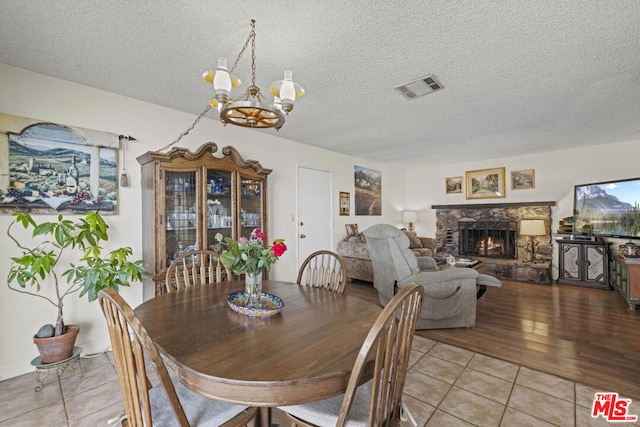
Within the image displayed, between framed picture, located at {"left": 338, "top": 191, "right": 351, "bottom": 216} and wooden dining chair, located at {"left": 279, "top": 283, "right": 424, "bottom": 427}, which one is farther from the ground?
framed picture, located at {"left": 338, "top": 191, "right": 351, "bottom": 216}

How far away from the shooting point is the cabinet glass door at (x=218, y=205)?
10.0 ft

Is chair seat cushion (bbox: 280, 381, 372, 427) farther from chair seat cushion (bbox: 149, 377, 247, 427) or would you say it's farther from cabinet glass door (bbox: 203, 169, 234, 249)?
cabinet glass door (bbox: 203, 169, 234, 249)

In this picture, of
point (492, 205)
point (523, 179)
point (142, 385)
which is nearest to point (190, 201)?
point (142, 385)

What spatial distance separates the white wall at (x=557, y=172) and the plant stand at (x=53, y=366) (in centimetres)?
647

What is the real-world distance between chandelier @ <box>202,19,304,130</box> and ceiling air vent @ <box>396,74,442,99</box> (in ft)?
4.34

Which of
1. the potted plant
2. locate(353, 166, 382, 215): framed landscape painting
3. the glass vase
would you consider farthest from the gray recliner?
locate(353, 166, 382, 215): framed landscape painting

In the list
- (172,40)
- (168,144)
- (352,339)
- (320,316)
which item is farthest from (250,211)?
(352,339)

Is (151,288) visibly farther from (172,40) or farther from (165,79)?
(172,40)

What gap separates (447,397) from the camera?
1906 mm

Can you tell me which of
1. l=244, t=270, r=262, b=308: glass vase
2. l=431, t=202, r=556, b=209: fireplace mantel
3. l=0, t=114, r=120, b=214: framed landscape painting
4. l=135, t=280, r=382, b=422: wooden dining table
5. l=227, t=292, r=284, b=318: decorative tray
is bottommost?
l=135, t=280, r=382, b=422: wooden dining table

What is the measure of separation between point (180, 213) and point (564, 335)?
4.07 metres

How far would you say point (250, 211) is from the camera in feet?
11.4

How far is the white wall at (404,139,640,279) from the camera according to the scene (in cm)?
462

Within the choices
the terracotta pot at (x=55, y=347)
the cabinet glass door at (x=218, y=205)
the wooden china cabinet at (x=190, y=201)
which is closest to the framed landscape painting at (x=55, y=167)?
the wooden china cabinet at (x=190, y=201)
